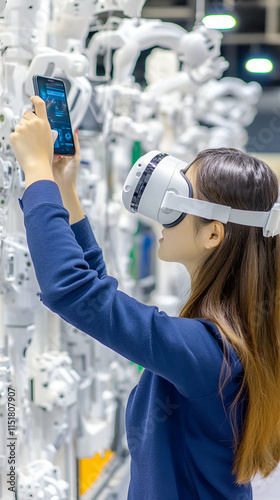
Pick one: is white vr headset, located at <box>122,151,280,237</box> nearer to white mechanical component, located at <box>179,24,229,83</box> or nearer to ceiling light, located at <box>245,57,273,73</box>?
white mechanical component, located at <box>179,24,229,83</box>

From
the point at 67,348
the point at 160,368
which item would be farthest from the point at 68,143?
the point at 67,348

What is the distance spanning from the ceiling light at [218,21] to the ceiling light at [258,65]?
1.74 meters

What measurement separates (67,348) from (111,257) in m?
0.42

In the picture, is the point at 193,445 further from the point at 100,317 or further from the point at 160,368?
the point at 100,317

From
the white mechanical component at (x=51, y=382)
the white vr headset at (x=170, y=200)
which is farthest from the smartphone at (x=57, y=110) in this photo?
the white mechanical component at (x=51, y=382)

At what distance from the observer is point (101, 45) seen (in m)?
2.00

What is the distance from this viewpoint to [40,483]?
1.50 metres

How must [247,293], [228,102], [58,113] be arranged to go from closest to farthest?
[247,293], [58,113], [228,102]

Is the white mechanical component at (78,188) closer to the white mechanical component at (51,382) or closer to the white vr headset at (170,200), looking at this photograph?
the white mechanical component at (51,382)

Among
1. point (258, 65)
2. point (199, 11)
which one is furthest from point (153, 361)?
point (258, 65)

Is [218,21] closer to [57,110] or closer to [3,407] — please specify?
[57,110]

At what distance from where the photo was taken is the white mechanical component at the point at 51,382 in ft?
5.52

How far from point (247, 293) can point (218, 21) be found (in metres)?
1.78

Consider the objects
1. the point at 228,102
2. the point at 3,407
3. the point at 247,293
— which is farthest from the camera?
the point at 228,102
